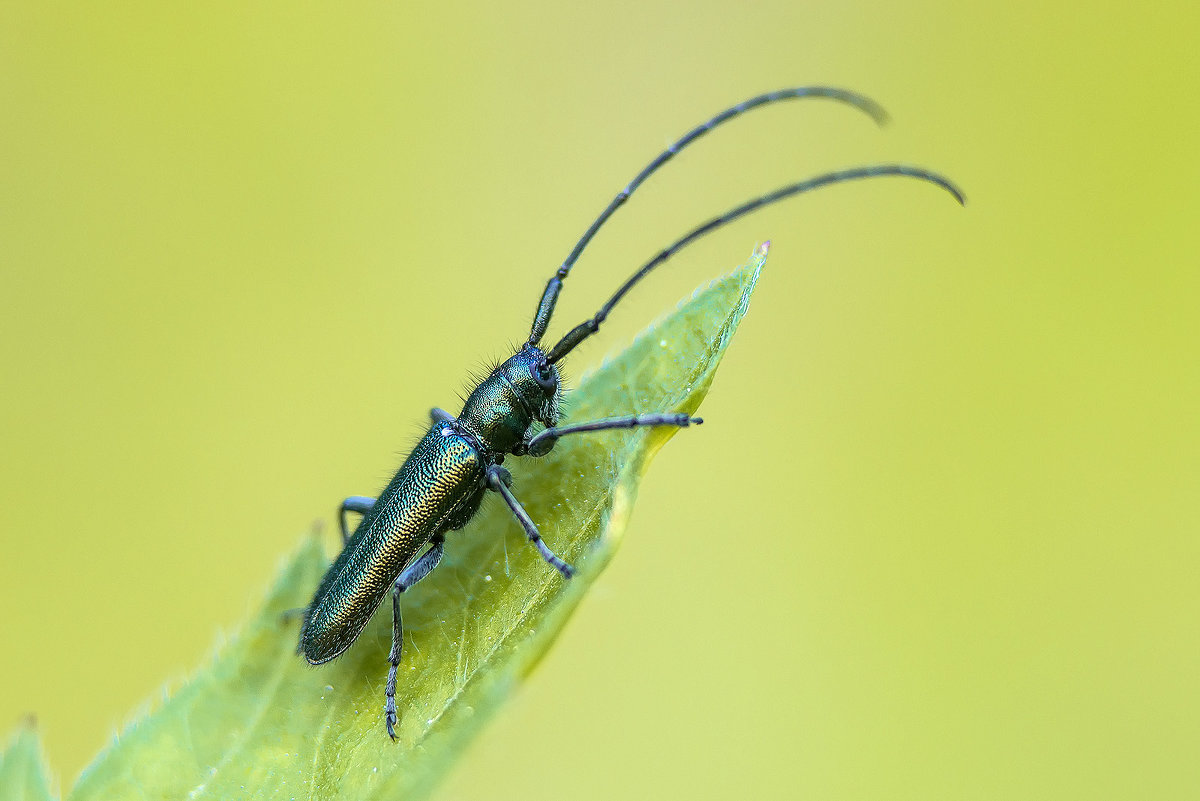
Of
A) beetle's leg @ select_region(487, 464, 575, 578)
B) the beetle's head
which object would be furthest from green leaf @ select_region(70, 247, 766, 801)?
the beetle's head

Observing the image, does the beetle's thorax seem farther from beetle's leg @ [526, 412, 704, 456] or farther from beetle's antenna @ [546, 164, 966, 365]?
beetle's antenna @ [546, 164, 966, 365]

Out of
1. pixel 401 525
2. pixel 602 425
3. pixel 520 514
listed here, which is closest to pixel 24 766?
pixel 401 525

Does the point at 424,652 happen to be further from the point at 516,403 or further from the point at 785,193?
the point at 785,193

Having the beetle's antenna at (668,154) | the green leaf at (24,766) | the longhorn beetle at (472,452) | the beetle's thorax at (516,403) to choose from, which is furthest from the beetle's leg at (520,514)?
the green leaf at (24,766)

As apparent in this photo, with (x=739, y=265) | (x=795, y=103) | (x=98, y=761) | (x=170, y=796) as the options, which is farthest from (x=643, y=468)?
(x=795, y=103)

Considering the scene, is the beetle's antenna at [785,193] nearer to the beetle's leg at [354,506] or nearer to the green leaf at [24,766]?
the beetle's leg at [354,506]
